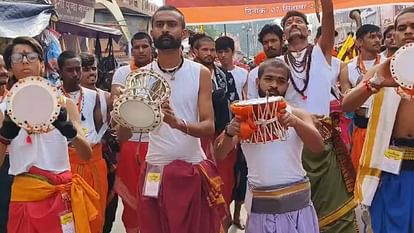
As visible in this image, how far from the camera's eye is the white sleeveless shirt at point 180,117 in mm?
3891

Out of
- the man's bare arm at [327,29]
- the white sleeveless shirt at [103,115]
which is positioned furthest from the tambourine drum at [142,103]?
the white sleeveless shirt at [103,115]

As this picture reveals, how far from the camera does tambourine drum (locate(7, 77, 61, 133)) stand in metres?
3.20

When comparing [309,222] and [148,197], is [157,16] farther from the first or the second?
[309,222]

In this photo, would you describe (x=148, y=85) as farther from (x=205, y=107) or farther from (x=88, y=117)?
(x=88, y=117)

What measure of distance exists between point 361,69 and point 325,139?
187 cm

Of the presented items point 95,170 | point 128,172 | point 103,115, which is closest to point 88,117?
point 103,115

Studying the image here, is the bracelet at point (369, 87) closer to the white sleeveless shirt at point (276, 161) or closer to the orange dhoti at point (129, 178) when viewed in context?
the white sleeveless shirt at point (276, 161)

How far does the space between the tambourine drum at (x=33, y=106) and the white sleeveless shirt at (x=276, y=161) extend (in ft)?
3.52

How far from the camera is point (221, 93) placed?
5570 millimetres

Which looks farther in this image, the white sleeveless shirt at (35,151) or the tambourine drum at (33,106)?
the white sleeveless shirt at (35,151)

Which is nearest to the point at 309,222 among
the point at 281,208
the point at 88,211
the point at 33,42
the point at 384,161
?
the point at 281,208

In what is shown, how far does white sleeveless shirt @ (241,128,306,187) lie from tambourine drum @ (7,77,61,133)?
1.07 m

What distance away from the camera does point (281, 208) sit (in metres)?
3.51

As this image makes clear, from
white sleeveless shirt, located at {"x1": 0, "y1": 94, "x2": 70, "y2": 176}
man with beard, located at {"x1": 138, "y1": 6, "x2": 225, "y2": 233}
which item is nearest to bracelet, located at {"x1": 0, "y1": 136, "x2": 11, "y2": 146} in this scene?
white sleeveless shirt, located at {"x1": 0, "y1": 94, "x2": 70, "y2": 176}
